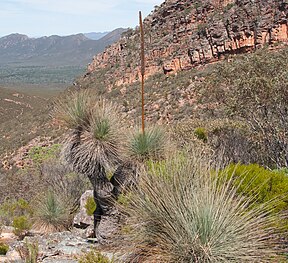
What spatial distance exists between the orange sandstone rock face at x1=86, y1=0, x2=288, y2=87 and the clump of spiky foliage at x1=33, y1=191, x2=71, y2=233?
2454cm

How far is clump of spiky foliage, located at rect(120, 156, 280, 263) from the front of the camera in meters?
3.34

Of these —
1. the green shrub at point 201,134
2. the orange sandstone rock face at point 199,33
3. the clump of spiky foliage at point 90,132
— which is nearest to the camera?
the clump of spiky foliage at point 90,132

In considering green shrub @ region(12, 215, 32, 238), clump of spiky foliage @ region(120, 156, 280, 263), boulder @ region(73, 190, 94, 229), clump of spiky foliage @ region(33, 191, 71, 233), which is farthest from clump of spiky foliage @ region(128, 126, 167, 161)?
green shrub @ region(12, 215, 32, 238)

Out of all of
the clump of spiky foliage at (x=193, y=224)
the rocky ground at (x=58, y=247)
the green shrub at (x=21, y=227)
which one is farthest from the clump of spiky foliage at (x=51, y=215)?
the clump of spiky foliage at (x=193, y=224)

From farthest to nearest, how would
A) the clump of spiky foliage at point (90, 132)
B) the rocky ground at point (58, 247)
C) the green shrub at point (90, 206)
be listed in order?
the green shrub at point (90, 206) → the clump of spiky foliage at point (90, 132) → the rocky ground at point (58, 247)

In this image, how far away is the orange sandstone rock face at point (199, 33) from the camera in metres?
31.4

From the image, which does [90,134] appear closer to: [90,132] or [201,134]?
[90,132]

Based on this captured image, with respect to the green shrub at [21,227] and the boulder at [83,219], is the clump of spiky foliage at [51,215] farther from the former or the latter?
the boulder at [83,219]

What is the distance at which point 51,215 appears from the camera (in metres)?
9.32

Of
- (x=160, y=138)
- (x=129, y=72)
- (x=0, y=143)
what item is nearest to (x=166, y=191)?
Answer: (x=160, y=138)

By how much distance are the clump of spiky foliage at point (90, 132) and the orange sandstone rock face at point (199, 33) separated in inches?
1011

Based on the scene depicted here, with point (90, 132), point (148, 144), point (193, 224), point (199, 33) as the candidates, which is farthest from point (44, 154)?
point (193, 224)

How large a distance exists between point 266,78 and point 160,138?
5616 mm

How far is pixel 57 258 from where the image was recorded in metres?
6.54
